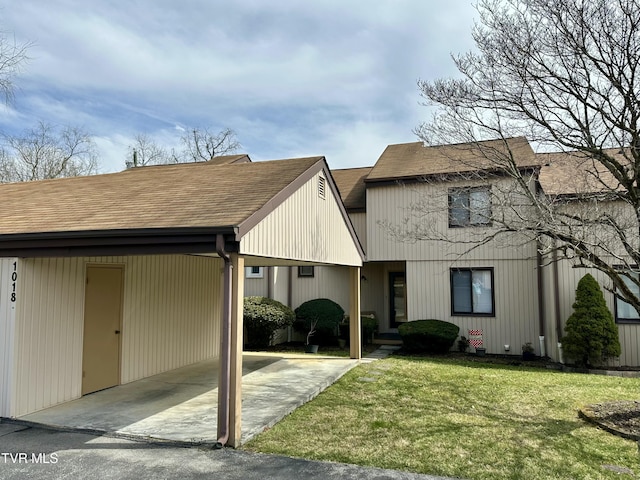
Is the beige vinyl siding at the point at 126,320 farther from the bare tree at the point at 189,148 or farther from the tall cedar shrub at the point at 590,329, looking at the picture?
the bare tree at the point at 189,148

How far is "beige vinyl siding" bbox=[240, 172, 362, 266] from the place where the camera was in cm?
652

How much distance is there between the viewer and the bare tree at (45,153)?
2673 cm

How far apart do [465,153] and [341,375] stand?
6.17 m

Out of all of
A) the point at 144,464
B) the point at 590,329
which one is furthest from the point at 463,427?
the point at 590,329

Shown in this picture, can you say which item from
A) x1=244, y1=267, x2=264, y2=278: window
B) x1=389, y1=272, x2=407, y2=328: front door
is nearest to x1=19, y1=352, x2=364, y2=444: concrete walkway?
x1=244, y1=267, x2=264, y2=278: window

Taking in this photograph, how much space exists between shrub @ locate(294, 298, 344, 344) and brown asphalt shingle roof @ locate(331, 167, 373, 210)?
11.5ft

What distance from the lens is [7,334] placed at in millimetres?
6465

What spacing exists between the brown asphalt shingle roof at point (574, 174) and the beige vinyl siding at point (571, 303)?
195 centimetres

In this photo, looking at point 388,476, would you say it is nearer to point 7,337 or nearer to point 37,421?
point 37,421

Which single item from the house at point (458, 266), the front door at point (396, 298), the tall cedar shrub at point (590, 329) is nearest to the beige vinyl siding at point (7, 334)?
the house at point (458, 266)

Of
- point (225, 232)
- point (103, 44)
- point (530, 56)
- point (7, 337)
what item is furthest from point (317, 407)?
point (103, 44)

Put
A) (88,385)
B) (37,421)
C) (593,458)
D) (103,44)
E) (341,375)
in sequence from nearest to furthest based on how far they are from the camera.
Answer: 1. (593,458)
2. (37,421)
3. (88,385)
4. (341,375)
5. (103,44)

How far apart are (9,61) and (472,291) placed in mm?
19350

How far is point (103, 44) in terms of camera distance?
12344mm
